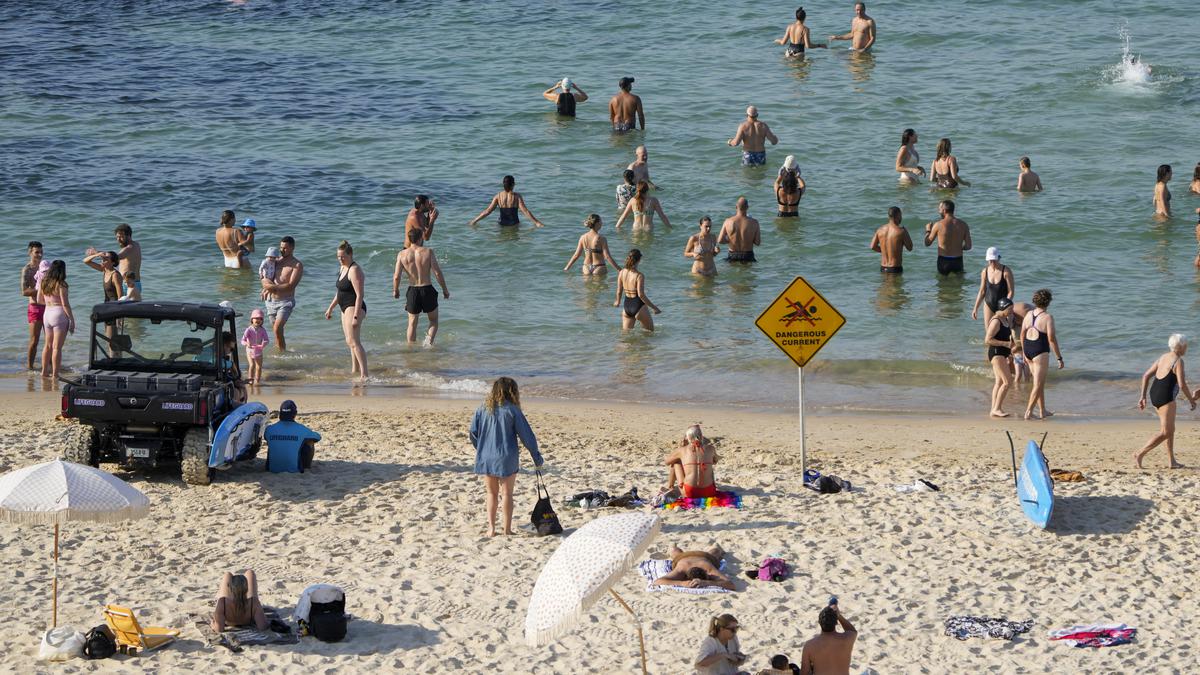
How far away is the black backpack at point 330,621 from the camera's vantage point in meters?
9.59

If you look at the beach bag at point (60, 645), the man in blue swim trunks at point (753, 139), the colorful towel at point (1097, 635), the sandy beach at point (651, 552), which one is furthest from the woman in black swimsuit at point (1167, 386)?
the man in blue swim trunks at point (753, 139)

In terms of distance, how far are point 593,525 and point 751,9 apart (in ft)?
89.4

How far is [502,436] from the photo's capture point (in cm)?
1109

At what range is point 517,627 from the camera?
32.3 feet

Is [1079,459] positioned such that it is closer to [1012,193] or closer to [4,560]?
[4,560]

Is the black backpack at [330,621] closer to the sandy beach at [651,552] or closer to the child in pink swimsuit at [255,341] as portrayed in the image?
the sandy beach at [651,552]

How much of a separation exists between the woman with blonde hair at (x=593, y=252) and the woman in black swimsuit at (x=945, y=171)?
19.3 feet

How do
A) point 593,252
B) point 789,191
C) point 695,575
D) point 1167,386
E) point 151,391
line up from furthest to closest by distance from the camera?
1. point 789,191
2. point 593,252
3. point 1167,386
4. point 151,391
5. point 695,575

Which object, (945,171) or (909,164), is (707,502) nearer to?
(945,171)

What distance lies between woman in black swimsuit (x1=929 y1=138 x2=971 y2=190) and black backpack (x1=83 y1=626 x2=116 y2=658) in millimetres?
15988

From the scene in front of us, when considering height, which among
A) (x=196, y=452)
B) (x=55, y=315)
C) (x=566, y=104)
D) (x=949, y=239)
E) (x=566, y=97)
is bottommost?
(x=196, y=452)

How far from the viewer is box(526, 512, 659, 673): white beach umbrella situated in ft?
26.5

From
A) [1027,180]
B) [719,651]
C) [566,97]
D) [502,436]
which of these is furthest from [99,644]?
[566,97]

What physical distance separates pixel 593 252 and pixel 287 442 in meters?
7.61
